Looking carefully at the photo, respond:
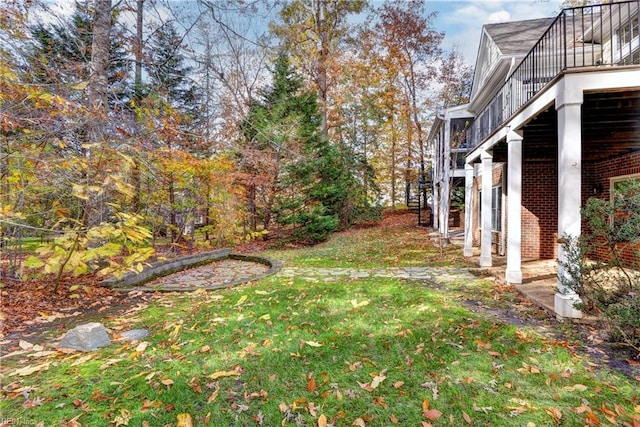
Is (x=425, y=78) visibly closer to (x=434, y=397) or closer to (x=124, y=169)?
(x=124, y=169)

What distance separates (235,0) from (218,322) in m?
5.28

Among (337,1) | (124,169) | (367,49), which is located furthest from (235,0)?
(367,49)

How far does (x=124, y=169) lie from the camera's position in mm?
5324

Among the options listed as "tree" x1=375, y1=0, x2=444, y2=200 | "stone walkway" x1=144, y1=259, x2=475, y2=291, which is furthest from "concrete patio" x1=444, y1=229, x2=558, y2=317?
"tree" x1=375, y1=0, x2=444, y2=200

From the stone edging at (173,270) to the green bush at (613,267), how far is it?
202 inches

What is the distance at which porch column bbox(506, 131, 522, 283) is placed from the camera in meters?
6.11

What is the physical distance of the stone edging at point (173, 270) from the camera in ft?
18.7

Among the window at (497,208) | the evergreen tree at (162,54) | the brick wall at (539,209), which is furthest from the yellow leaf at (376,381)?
the window at (497,208)

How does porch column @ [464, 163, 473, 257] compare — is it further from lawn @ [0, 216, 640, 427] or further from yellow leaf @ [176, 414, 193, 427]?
yellow leaf @ [176, 414, 193, 427]

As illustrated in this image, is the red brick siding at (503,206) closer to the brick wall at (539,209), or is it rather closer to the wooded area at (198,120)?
the brick wall at (539,209)

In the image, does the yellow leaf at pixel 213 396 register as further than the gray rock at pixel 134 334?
No

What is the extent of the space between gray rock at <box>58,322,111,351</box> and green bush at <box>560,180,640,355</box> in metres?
5.19

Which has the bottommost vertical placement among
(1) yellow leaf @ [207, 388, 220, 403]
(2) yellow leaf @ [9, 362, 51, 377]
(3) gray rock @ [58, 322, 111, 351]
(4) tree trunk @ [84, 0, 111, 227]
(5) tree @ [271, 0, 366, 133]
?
(1) yellow leaf @ [207, 388, 220, 403]

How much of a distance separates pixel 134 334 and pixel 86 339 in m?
0.49
